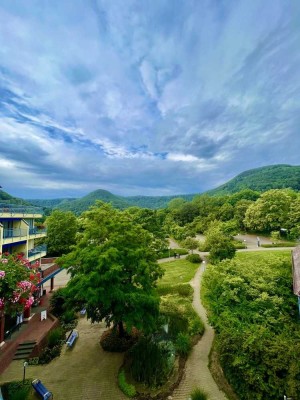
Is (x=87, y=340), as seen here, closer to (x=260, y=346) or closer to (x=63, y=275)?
(x=260, y=346)

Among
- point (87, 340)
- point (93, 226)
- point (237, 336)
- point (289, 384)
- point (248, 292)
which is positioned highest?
point (93, 226)

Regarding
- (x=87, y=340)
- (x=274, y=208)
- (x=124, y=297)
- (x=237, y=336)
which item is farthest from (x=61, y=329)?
(x=274, y=208)

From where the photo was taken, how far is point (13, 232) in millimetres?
20516

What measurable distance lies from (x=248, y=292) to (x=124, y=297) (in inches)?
292

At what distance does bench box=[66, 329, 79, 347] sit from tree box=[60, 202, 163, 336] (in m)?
4.20

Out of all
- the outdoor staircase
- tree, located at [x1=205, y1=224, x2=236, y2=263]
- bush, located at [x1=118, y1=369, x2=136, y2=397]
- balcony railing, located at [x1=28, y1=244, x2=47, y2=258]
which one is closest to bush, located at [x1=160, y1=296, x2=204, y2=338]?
bush, located at [x1=118, y1=369, x2=136, y2=397]

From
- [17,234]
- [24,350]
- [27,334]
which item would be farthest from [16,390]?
[17,234]

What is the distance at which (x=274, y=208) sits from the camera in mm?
48969

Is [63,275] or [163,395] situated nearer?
[163,395]

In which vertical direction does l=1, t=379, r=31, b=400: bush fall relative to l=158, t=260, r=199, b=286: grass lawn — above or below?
below

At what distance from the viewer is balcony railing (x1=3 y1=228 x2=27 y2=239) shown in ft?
64.4

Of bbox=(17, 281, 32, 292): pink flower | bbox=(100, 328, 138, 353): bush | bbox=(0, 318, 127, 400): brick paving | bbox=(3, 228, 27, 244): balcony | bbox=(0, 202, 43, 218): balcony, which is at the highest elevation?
bbox=(0, 202, 43, 218): balcony

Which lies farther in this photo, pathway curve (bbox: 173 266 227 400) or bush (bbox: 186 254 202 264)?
bush (bbox: 186 254 202 264)

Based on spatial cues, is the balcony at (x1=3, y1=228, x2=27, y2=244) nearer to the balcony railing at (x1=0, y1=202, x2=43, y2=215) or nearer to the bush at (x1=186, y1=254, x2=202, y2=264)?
the balcony railing at (x1=0, y1=202, x2=43, y2=215)
